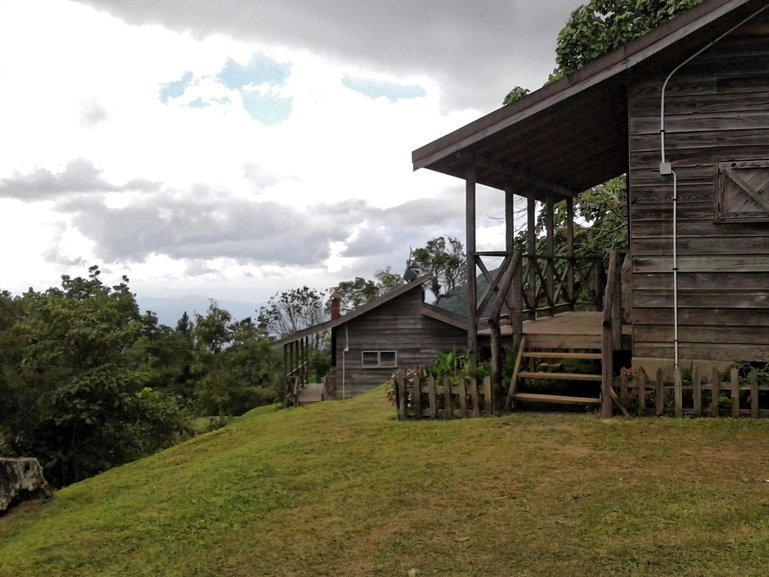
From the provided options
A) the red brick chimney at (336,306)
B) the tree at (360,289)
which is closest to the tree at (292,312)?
the tree at (360,289)

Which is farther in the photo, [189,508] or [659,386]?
[659,386]

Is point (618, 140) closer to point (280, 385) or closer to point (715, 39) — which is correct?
point (715, 39)

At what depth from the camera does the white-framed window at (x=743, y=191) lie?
10.1 m

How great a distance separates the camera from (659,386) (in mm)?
9688

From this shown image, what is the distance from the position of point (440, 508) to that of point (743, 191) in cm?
708

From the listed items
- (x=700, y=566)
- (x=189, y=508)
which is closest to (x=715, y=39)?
(x=700, y=566)

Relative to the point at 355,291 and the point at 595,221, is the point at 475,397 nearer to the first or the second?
the point at 595,221

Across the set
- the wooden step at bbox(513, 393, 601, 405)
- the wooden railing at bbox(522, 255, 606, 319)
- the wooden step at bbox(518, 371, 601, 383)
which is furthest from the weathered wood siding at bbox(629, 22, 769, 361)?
the wooden railing at bbox(522, 255, 606, 319)

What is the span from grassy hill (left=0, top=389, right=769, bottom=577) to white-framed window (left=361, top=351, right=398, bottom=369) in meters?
17.2

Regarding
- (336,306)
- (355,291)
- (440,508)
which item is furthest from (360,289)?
(440,508)

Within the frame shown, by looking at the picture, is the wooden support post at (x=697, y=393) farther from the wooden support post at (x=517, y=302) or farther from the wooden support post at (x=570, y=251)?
the wooden support post at (x=570, y=251)

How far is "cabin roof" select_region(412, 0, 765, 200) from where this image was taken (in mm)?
9977

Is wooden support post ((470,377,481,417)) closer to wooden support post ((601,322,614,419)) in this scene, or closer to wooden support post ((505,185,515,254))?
wooden support post ((601,322,614,419))

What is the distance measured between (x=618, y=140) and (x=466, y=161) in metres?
4.42
